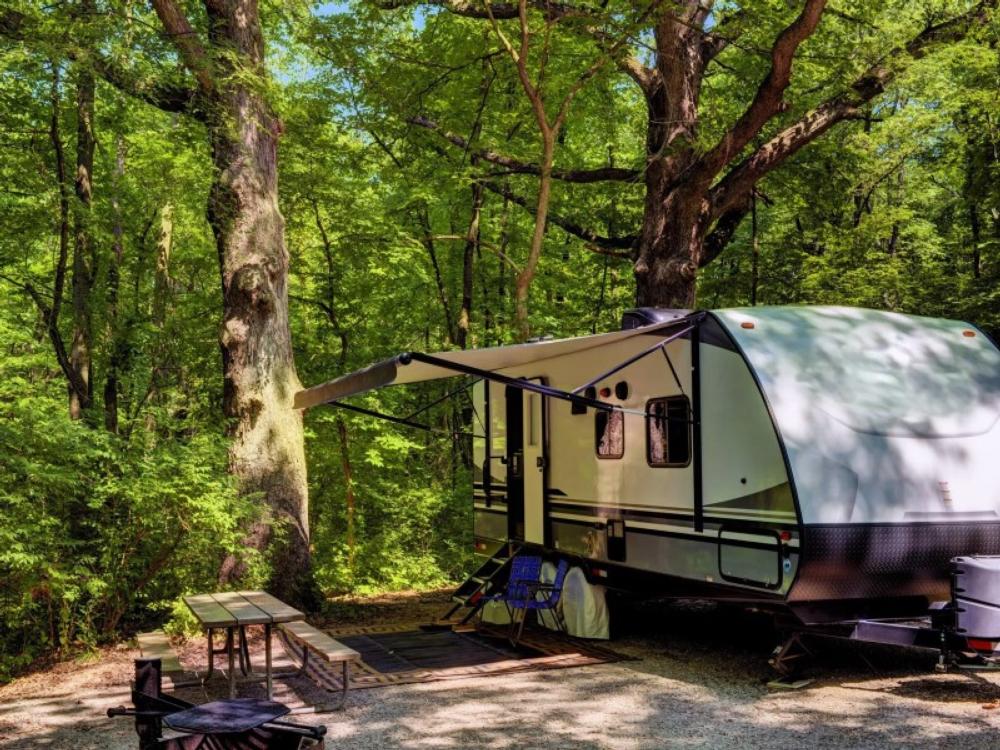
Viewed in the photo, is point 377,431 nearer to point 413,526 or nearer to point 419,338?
point 413,526

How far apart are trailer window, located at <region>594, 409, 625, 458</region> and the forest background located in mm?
2544

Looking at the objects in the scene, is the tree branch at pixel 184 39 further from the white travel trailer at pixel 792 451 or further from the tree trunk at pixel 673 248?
the tree trunk at pixel 673 248

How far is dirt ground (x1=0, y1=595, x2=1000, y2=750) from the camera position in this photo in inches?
224

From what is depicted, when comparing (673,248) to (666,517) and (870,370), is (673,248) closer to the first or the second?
(666,517)

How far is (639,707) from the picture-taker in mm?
6430

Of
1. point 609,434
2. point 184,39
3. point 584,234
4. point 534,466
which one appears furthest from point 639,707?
point 584,234

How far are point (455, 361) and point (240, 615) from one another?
2967 mm

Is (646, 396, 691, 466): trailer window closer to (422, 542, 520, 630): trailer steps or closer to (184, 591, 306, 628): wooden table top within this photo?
(422, 542, 520, 630): trailer steps

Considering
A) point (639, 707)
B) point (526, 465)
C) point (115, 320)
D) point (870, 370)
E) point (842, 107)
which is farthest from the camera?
point (842, 107)

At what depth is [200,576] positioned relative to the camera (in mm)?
9305

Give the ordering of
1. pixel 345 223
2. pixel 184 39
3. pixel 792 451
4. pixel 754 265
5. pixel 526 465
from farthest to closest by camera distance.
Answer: pixel 754 265
pixel 345 223
pixel 526 465
pixel 184 39
pixel 792 451

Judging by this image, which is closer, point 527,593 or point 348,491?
point 527,593

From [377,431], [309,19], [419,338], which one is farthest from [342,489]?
[309,19]

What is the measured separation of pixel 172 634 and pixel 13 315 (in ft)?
23.8
